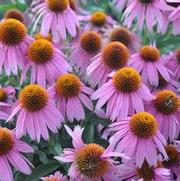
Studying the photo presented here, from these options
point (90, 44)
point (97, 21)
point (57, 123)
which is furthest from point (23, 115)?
point (97, 21)

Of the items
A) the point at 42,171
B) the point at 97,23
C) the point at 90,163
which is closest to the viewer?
the point at 90,163

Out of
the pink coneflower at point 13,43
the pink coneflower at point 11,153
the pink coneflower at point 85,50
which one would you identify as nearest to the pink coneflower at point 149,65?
the pink coneflower at point 85,50

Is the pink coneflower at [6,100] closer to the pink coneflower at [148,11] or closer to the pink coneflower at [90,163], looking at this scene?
the pink coneflower at [90,163]

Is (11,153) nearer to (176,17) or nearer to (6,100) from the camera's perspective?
(6,100)

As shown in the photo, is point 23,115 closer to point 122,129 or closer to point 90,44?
point 122,129

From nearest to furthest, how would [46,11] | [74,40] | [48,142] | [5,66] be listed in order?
[48,142] < [5,66] < [46,11] < [74,40]

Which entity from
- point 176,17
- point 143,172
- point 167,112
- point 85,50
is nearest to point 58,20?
point 85,50
